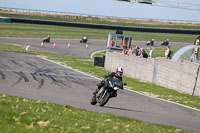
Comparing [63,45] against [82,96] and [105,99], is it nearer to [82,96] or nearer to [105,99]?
[82,96]

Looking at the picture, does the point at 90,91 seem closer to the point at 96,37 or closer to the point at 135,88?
the point at 135,88

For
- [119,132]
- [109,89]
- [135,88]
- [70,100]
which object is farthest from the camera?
[135,88]

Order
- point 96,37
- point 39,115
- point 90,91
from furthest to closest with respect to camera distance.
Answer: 1. point 96,37
2. point 90,91
3. point 39,115

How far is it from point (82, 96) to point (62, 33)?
154 feet

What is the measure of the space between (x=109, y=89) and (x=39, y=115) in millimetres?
5275

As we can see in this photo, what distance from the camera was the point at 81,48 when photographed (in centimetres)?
4978

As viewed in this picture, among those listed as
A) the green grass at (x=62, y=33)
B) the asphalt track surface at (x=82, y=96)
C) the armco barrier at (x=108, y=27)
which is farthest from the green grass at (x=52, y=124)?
the armco barrier at (x=108, y=27)

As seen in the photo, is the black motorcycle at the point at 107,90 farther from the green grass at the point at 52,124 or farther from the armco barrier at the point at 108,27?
the armco barrier at the point at 108,27

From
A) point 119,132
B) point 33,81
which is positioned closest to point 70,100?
point 33,81

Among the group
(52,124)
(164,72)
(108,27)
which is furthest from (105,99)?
(108,27)

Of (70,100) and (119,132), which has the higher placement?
(119,132)

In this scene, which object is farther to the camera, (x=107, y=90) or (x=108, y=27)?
(x=108, y=27)

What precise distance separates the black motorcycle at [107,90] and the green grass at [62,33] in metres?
40.6

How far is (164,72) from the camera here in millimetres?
23125
